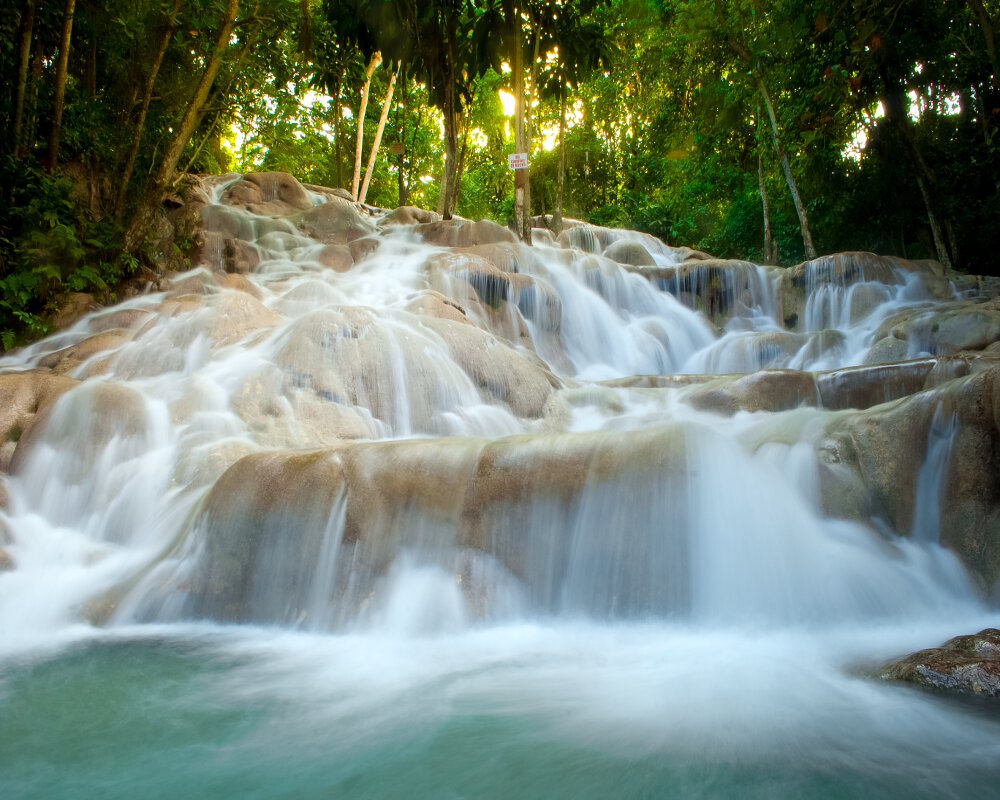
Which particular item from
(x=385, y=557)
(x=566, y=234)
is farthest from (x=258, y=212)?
(x=385, y=557)

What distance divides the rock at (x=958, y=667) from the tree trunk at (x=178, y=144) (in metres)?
10.0

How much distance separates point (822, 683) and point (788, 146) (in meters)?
15.2

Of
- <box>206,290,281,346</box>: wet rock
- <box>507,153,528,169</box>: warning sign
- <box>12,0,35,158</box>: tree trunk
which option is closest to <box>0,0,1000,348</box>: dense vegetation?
<box>12,0,35,158</box>: tree trunk

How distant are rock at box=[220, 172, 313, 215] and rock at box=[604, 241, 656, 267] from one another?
23.9 feet

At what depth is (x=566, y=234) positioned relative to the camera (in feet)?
58.7

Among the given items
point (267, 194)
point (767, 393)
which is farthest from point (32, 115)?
point (767, 393)

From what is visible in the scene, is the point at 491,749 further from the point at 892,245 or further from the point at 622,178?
the point at 622,178

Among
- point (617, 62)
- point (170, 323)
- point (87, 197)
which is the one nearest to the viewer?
point (170, 323)

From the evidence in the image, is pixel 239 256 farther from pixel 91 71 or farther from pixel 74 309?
pixel 91 71

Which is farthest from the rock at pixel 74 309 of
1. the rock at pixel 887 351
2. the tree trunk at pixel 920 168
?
the tree trunk at pixel 920 168

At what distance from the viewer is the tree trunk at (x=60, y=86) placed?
9.02 metres

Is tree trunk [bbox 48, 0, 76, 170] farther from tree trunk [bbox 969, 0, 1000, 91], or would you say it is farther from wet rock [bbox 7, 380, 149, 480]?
tree trunk [bbox 969, 0, 1000, 91]

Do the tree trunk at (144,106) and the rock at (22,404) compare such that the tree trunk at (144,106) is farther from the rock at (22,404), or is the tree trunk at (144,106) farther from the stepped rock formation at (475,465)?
the rock at (22,404)

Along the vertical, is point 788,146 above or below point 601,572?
above
